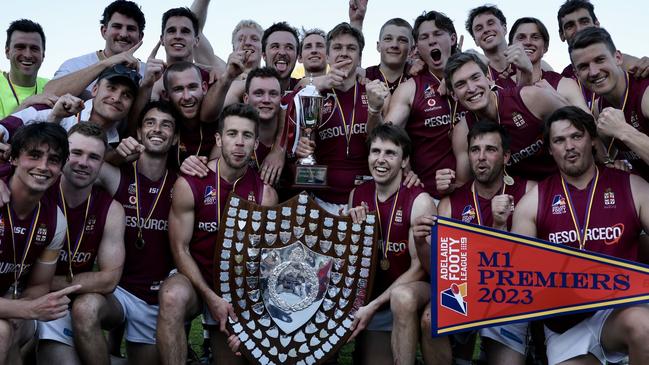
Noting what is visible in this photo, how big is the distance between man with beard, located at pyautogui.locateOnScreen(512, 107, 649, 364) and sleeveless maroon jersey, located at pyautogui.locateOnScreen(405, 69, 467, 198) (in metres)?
1.18

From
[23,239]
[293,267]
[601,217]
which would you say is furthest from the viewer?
[293,267]

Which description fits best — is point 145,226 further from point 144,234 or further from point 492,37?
point 492,37

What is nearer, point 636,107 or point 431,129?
point 636,107

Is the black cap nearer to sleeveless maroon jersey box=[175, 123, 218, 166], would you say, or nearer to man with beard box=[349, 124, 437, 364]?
sleeveless maroon jersey box=[175, 123, 218, 166]

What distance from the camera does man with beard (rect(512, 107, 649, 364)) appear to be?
15.8 ft

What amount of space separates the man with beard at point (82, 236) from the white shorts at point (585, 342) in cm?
318

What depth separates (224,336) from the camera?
5457mm

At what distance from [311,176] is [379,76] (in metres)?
1.73

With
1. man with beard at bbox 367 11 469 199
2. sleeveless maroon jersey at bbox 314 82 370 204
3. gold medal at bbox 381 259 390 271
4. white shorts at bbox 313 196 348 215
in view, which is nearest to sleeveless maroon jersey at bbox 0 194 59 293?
white shorts at bbox 313 196 348 215

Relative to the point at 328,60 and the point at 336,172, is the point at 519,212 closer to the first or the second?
the point at 336,172

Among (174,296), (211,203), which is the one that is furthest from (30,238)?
(211,203)

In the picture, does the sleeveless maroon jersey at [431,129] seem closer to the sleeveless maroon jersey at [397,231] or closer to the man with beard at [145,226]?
the sleeveless maroon jersey at [397,231]

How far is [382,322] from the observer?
5.51 metres

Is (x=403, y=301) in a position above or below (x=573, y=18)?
below
